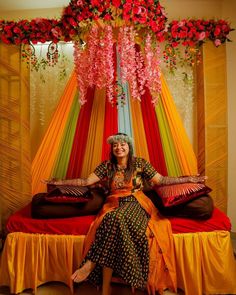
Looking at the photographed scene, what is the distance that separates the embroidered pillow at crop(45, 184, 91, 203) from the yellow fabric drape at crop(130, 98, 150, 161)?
76cm

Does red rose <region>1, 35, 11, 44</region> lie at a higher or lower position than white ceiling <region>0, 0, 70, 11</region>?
lower

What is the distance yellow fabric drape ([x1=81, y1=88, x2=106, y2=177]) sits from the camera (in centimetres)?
304

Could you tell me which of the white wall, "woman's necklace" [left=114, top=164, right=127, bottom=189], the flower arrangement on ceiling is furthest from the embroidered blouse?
the white wall

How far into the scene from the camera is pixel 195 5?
11.1ft

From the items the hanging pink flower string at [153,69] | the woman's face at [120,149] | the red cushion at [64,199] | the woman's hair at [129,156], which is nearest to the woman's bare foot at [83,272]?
the red cushion at [64,199]

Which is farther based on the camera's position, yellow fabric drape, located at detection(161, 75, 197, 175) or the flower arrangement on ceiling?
yellow fabric drape, located at detection(161, 75, 197, 175)

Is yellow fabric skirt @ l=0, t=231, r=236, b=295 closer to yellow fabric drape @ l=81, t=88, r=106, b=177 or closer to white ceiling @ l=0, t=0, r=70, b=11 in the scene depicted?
yellow fabric drape @ l=81, t=88, r=106, b=177

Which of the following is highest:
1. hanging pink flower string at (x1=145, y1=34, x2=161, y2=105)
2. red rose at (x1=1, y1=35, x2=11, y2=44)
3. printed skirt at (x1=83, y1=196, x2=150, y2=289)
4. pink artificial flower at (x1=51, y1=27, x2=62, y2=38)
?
pink artificial flower at (x1=51, y1=27, x2=62, y2=38)

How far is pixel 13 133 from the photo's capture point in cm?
313

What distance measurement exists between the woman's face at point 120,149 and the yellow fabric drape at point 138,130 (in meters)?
0.37

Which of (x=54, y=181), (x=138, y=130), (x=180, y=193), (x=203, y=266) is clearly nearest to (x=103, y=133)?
(x=138, y=130)

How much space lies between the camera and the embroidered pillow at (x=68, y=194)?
255 centimetres

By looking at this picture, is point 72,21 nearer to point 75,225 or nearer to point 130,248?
point 75,225

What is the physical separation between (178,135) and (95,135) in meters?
0.86
